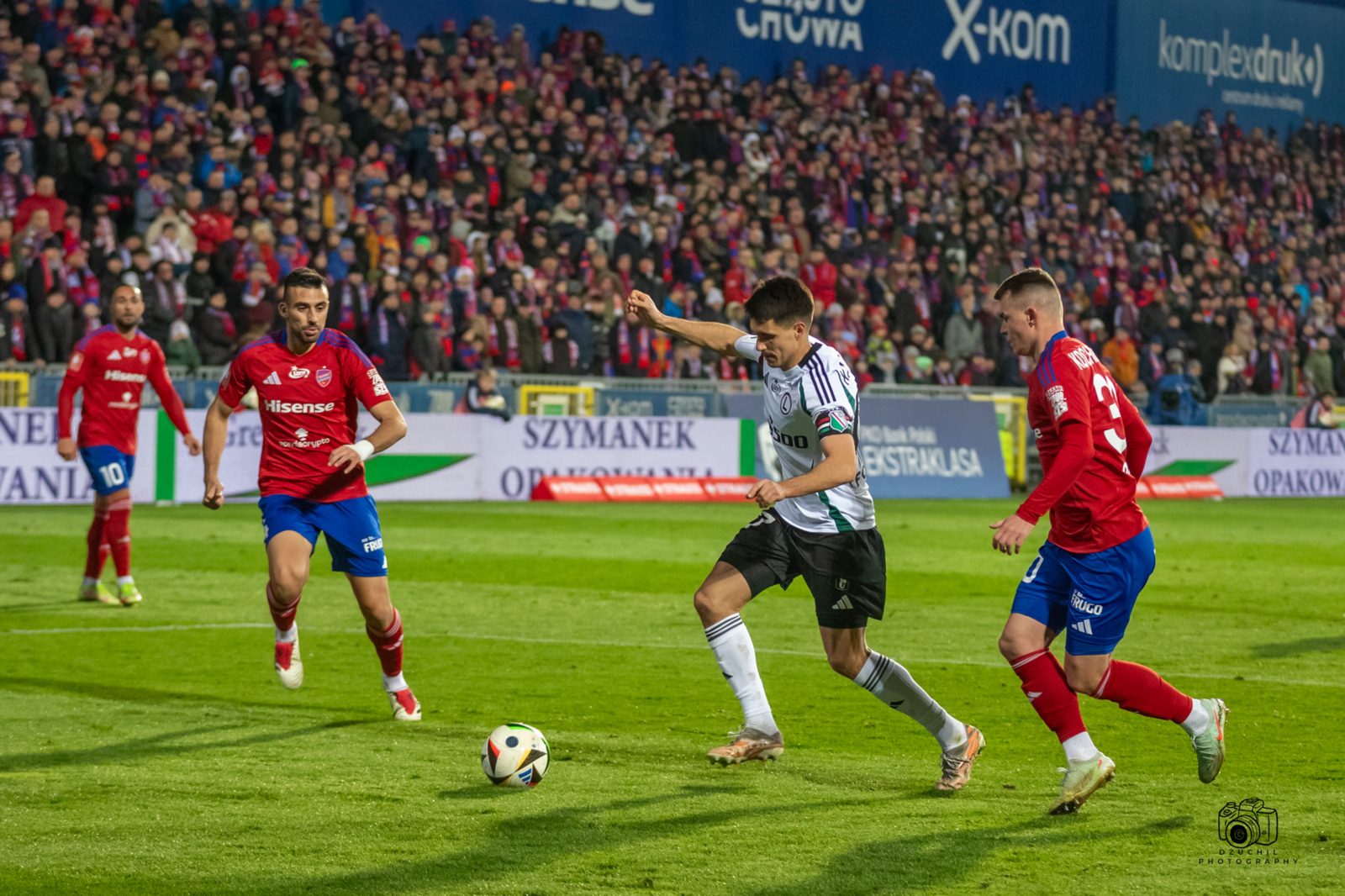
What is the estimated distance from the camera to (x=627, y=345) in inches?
901

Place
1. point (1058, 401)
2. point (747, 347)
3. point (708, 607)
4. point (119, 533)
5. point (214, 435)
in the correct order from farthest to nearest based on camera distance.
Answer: point (119, 533), point (214, 435), point (747, 347), point (708, 607), point (1058, 401)

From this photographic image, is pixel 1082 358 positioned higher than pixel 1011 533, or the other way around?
pixel 1082 358

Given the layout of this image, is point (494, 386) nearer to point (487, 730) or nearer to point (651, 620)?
point (651, 620)

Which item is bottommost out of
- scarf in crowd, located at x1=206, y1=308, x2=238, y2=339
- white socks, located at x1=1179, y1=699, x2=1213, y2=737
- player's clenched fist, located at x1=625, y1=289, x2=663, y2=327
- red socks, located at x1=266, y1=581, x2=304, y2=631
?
white socks, located at x1=1179, y1=699, x2=1213, y2=737

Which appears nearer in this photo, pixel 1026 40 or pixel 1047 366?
pixel 1047 366

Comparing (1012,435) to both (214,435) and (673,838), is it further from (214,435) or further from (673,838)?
(673,838)

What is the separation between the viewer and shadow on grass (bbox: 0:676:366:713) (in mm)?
7441

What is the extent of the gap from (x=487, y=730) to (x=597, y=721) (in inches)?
20.9

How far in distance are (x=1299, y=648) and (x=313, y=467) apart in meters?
6.14

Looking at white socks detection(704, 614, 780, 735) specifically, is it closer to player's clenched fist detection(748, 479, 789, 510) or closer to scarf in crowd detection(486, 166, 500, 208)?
player's clenched fist detection(748, 479, 789, 510)

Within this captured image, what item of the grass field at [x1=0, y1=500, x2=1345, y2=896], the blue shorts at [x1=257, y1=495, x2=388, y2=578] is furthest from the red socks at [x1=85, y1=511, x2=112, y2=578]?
the blue shorts at [x1=257, y1=495, x2=388, y2=578]


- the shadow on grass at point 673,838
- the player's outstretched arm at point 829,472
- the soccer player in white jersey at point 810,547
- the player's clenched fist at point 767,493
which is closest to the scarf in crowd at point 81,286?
the soccer player in white jersey at point 810,547

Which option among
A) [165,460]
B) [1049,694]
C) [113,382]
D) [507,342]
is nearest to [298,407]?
[1049,694]

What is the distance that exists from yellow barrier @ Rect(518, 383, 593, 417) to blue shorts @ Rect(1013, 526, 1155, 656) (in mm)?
16200
